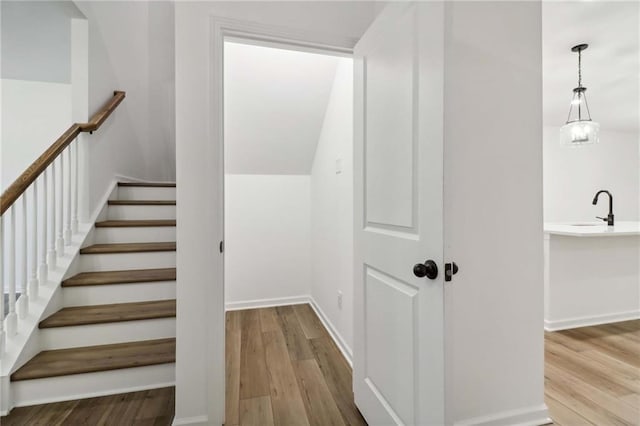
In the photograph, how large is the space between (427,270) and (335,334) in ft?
5.46

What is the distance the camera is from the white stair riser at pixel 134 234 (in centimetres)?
236

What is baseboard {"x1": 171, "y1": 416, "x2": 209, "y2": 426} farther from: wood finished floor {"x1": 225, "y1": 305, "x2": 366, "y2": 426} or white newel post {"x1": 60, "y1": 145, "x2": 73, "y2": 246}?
white newel post {"x1": 60, "y1": 145, "x2": 73, "y2": 246}

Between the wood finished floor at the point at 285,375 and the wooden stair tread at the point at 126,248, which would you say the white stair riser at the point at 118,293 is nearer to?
the wooden stair tread at the point at 126,248

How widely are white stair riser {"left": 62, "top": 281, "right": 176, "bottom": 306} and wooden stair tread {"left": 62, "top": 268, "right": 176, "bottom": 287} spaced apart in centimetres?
3

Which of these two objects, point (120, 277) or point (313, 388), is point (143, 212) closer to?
point (120, 277)

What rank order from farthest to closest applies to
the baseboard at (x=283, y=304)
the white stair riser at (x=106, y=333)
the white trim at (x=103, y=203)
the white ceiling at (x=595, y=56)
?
the baseboard at (x=283, y=304) → the white trim at (x=103, y=203) → the white ceiling at (x=595, y=56) → the white stair riser at (x=106, y=333)

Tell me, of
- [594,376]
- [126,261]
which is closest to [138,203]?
[126,261]

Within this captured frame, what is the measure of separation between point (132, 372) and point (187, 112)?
1.50 metres

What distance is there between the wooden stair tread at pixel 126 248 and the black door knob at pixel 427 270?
190 centimetres

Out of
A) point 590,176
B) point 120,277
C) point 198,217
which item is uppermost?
point 590,176

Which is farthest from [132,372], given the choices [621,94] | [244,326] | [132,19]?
[621,94]

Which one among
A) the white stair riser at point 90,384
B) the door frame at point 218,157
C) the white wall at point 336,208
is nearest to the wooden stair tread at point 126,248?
the white stair riser at point 90,384

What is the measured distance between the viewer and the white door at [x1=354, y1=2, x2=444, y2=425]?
3.26 ft

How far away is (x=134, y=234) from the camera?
2.38 metres
